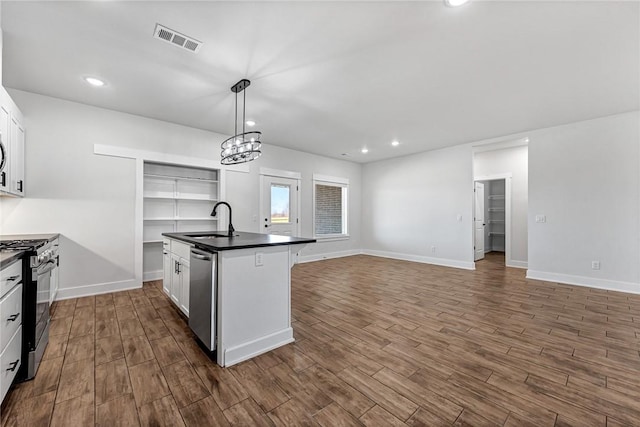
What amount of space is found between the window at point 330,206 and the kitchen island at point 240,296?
14.2 ft

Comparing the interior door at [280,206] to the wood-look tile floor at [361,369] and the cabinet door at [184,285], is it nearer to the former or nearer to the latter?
the wood-look tile floor at [361,369]

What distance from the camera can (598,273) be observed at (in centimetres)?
420

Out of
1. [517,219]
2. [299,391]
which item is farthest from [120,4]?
[517,219]

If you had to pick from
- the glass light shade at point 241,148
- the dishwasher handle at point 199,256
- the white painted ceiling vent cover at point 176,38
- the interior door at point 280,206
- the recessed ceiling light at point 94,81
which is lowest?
the dishwasher handle at point 199,256

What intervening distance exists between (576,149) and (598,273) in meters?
2.08

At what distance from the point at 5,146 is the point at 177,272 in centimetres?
216

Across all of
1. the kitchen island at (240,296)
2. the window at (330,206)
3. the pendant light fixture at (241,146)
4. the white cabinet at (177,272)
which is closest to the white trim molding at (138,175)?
the white cabinet at (177,272)

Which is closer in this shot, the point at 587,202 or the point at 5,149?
the point at 5,149

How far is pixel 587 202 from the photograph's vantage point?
169 inches

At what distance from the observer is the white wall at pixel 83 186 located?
341 cm

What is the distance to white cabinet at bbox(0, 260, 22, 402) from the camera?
1.50 m

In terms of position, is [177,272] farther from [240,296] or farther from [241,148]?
[241,148]

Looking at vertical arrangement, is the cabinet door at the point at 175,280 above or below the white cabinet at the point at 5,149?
below

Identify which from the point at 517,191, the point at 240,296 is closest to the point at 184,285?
the point at 240,296
